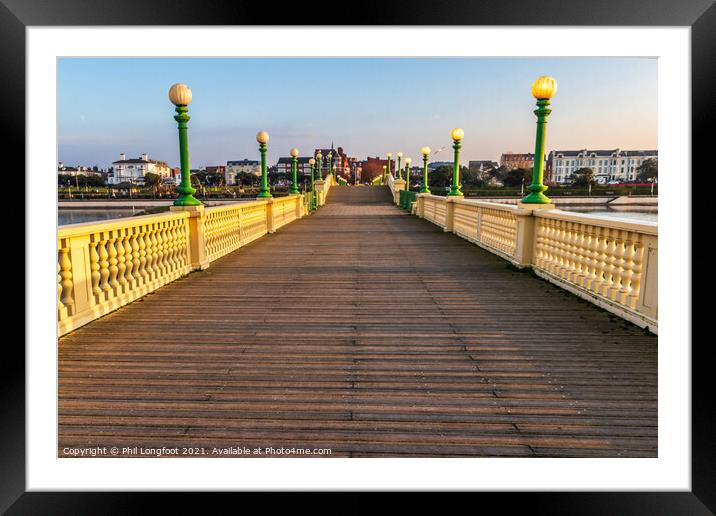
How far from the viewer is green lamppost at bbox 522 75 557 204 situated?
23.6 feet

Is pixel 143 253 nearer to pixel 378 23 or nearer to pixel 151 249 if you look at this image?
pixel 151 249

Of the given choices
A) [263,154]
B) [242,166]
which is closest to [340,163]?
[242,166]

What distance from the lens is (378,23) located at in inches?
78.6

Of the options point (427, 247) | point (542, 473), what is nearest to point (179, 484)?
point (542, 473)

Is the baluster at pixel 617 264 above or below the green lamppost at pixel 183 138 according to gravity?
below

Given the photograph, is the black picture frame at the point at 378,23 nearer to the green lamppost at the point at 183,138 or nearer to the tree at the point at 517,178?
the green lamppost at the point at 183,138

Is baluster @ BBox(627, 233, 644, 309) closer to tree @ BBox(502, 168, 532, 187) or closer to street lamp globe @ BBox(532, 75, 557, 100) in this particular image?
street lamp globe @ BBox(532, 75, 557, 100)

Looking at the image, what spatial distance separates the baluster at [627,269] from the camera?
15.5ft

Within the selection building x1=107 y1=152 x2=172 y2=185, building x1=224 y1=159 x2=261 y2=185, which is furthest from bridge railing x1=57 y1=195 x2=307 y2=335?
building x1=224 y1=159 x2=261 y2=185

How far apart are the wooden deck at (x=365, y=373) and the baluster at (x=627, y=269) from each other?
9.9 inches

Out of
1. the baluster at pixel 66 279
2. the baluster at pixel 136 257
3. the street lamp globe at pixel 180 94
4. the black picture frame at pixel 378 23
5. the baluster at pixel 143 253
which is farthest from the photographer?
the street lamp globe at pixel 180 94

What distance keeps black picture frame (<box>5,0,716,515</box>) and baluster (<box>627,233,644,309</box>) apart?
9.08 feet

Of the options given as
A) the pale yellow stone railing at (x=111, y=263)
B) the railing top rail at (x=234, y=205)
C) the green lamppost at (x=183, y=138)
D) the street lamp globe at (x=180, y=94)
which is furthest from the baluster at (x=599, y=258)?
the street lamp globe at (x=180, y=94)

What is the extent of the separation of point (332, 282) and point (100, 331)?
323 cm
